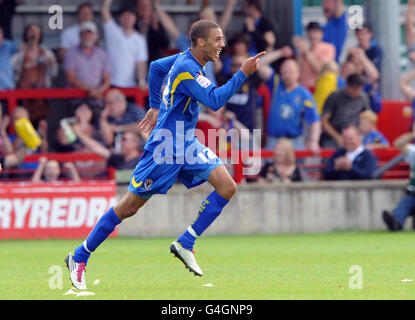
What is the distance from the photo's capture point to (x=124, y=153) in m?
16.5

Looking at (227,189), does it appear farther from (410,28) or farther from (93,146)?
(410,28)

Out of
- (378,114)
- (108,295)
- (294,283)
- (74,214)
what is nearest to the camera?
(108,295)

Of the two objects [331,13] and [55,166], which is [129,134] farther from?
[331,13]

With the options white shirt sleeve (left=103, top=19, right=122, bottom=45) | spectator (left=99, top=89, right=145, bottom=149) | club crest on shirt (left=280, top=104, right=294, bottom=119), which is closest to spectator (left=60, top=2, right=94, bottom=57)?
white shirt sleeve (left=103, top=19, right=122, bottom=45)

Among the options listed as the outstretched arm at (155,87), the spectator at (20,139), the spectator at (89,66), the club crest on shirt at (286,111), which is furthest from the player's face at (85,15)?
the outstretched arm at (155,87)

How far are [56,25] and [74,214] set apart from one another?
5453 millimetres

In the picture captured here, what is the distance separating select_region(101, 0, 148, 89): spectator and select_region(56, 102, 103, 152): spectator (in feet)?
3.41

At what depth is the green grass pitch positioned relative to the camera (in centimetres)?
835

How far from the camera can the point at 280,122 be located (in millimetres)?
17266

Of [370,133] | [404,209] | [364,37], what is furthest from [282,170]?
[364,37]

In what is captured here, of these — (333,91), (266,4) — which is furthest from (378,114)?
(266,4)

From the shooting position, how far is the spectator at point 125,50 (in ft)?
58.5

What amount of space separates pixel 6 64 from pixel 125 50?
6.33 feet

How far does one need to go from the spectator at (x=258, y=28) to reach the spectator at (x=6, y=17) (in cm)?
402
